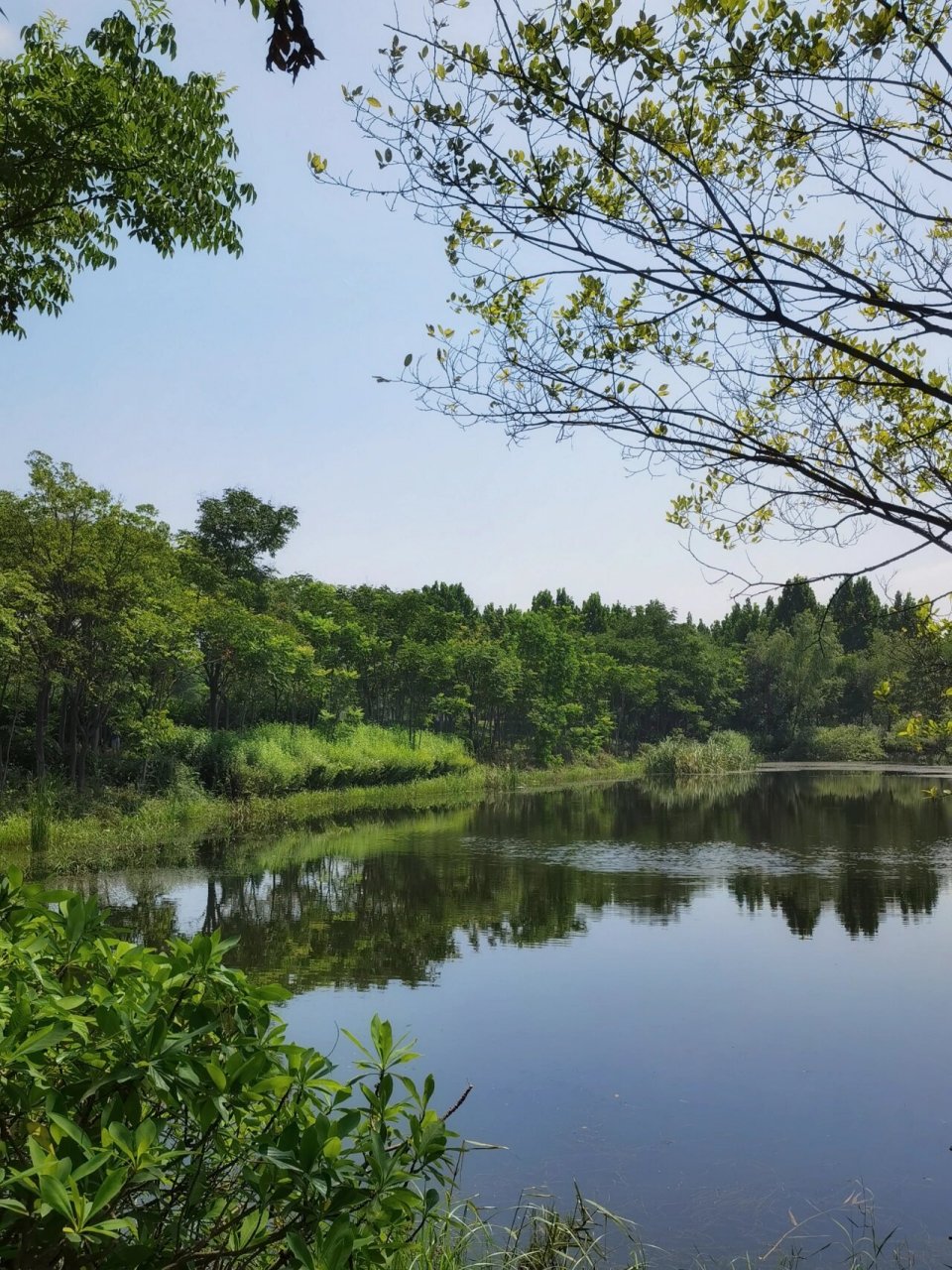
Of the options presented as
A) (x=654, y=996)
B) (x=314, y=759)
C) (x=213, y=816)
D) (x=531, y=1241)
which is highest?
(x=314, y=759)

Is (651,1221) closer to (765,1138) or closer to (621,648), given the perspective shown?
(765,1138)

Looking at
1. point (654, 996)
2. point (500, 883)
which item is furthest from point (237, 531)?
point (654, 996)

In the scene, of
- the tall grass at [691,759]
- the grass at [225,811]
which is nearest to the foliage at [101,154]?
the grass at [225,811]

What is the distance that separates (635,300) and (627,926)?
9812 millimetres

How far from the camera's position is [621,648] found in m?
51.0

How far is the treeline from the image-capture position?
1689 cm

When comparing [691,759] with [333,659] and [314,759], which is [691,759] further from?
[314,759]

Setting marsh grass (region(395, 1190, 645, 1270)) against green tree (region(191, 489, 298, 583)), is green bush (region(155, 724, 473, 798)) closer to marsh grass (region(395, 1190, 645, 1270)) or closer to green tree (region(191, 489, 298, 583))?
green tree (region(191, 489, 298, 583))

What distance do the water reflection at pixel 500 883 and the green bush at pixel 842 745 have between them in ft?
84.3

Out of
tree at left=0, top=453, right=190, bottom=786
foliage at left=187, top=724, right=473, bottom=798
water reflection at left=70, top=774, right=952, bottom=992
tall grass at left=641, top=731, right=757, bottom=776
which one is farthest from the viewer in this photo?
tall grass at left=641, top=731, right=757, bottom=776

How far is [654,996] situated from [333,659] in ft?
72.2

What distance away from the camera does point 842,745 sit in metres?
49.7

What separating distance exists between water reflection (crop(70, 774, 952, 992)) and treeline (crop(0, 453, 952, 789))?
335 centimetres

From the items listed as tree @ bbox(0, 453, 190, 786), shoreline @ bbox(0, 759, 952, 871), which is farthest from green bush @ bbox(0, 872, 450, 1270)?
tree @ bbox(0, 453, 190, 786)
